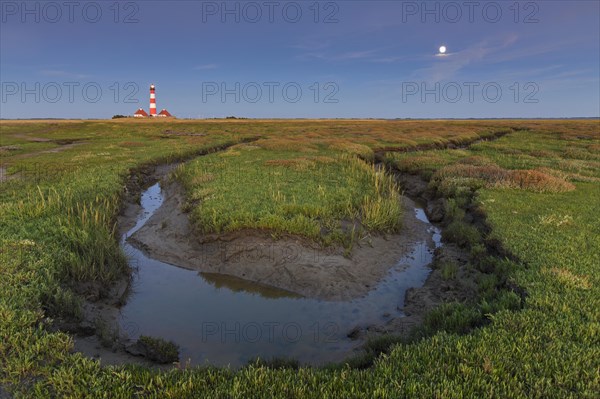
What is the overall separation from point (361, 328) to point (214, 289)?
552 cm

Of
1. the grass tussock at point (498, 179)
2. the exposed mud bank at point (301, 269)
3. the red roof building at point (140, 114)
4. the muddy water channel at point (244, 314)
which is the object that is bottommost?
the muddy water channel at point (244, 314)

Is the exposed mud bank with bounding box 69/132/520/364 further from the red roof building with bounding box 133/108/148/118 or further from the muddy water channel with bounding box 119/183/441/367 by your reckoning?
the red roof building with bounding box 133/108/148/118

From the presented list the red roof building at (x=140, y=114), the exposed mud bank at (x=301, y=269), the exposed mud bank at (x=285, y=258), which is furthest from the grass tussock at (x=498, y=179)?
the red roof building at (x=140, y=114)

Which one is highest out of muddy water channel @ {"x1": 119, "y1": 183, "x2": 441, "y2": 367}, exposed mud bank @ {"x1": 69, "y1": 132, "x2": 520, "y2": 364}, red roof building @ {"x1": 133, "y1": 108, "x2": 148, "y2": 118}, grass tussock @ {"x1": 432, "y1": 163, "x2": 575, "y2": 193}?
red roof building @ {"x1": 133, "y1": 108, "x2": 148, "y2": 118}

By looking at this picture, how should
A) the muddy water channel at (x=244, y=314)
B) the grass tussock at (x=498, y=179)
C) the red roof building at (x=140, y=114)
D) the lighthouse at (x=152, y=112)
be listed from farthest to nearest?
the red roof building at (x=140, y=114)
the lighthouse at (x=152, y=112)
the grass tussock at (x=498, y=179)
the muddy water channel at (x=244, y=314)

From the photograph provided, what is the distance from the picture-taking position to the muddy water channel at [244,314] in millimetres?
9602

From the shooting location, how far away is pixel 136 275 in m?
14.0

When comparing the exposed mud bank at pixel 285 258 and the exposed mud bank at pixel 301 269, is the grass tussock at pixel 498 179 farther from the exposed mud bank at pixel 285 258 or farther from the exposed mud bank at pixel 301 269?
the exposed mud bank at pixel 285 258

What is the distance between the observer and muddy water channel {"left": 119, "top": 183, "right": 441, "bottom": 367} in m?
9.60

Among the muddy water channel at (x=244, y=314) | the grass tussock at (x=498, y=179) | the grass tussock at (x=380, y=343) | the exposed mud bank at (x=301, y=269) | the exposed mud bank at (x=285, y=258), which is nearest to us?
the grass tussock at (x=380, y=343)

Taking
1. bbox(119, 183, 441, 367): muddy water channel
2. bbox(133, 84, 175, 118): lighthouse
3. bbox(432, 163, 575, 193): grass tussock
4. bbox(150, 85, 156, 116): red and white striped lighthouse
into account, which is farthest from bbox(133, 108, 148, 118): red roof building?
bbox(119, 183, 441, 367): muddy water channel

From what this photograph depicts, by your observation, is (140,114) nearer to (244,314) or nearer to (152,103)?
(152,103)

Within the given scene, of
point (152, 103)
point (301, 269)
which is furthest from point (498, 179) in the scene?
point (152, 103)

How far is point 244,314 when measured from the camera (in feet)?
37.8
